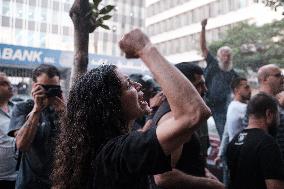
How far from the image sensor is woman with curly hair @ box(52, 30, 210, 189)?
5.46ft

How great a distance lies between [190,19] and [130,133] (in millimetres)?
48094

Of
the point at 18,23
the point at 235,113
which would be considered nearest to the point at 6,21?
the point at 18,23

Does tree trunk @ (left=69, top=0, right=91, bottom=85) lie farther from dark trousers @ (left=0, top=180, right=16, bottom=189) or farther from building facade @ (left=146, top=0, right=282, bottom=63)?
building facade @ (left=146, top=0, right=282, bottom=63)

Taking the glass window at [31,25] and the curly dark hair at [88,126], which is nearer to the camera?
the curly dark hair at [88,126]

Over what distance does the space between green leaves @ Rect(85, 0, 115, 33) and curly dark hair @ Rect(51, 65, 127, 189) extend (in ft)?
6.06

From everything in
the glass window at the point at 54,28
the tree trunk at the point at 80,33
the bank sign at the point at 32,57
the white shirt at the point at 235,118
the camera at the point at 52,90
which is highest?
the glass window at the point at 54,28

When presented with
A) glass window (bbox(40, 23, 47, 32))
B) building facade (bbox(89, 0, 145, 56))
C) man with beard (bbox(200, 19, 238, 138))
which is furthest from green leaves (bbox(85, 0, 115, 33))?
building facade (bbox(89, 0, 145, 56))

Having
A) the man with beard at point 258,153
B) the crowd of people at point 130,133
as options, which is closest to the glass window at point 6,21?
the crowd of people at point 130,133

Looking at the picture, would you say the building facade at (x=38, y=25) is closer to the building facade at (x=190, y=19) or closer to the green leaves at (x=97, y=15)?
the building facade at (x=190, y=19)

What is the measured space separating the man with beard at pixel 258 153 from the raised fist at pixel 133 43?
1550 mm

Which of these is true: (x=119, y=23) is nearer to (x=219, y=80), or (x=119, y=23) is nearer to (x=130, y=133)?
(x=219, y=80)

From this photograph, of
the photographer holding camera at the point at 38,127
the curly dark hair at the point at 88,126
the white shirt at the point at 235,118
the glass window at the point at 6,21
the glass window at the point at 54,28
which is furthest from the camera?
the glass window at the point at 54,28

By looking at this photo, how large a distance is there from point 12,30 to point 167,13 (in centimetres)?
1947

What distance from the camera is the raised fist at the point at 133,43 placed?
1.73m
